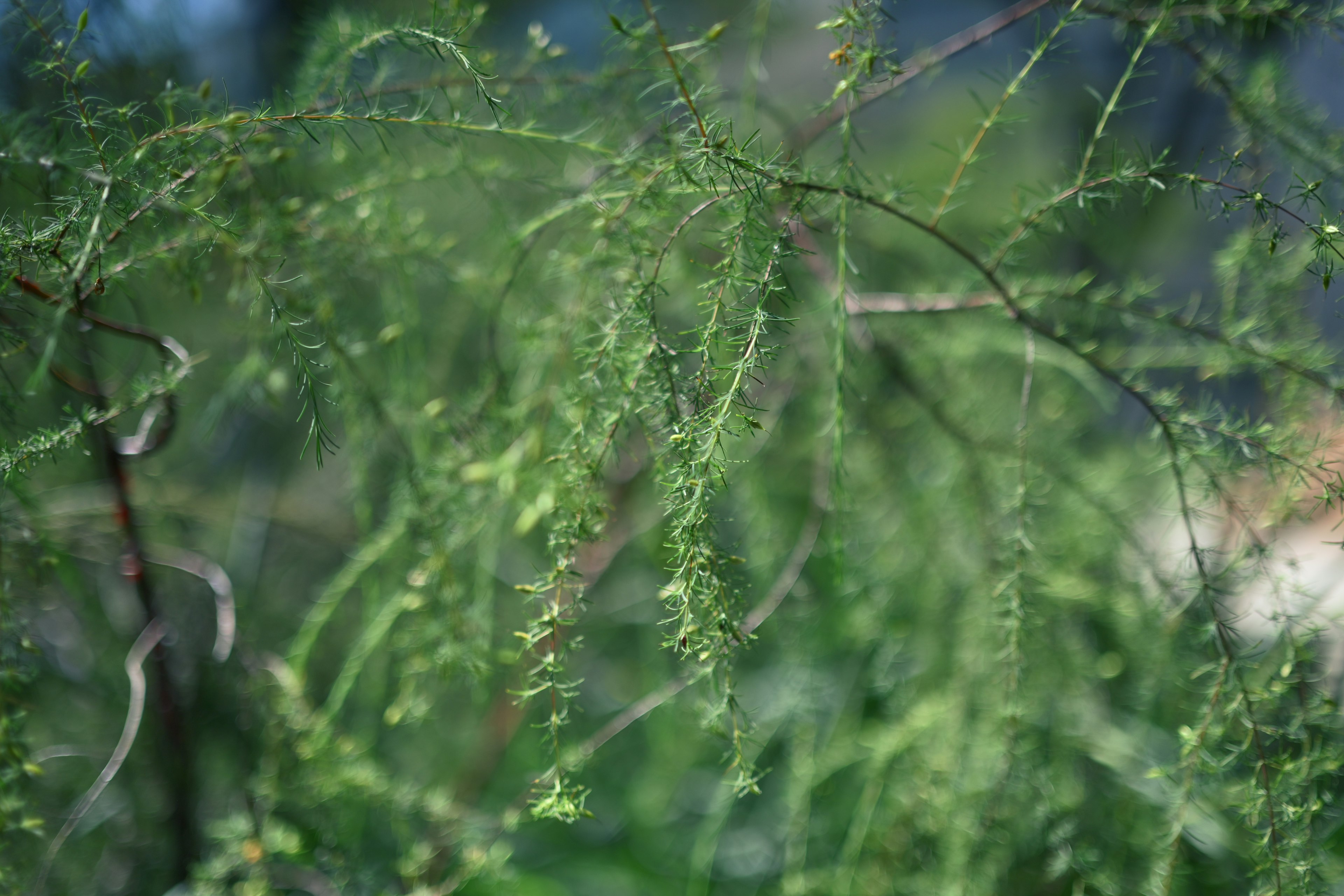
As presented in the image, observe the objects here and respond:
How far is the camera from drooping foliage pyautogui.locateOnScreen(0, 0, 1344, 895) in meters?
0.30

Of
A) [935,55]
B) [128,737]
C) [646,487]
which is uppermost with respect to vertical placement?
[935,55]

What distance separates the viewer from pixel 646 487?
708mm

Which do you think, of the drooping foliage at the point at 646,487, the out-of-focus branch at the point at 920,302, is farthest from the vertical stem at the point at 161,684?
the out-of-focus branch at the point at 920,302

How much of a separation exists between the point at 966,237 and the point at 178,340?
82cm

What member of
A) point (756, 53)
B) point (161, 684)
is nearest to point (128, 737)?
point (161, 684)

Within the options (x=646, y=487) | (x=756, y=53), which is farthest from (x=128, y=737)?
(x=756, y=53)

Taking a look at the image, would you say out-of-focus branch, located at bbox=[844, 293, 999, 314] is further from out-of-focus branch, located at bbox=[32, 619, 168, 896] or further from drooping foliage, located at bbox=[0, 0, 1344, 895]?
out-of-focus branch, located at bbox=[32, 619, 168, 896]

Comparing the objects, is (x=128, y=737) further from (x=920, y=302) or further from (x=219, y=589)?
(x=920, y=302)

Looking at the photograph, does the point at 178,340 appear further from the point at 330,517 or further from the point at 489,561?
the point at 489,561

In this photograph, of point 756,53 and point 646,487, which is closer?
point 756,53

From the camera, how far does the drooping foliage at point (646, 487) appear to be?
0.30m

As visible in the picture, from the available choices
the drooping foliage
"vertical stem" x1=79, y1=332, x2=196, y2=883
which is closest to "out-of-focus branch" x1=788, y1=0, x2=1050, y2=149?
the drooping foliage

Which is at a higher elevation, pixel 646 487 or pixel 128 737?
pixel 646 487

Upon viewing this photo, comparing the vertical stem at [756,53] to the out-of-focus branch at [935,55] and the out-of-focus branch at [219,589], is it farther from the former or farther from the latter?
the out-of-focus branch at [219,589]
